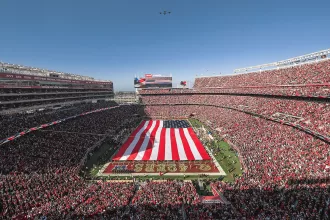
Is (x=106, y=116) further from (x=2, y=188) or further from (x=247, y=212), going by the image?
(x=247, y=212)

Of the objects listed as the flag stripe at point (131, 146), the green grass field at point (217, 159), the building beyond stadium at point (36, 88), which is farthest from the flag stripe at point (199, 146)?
the building beyond stadium at point (36, 88)

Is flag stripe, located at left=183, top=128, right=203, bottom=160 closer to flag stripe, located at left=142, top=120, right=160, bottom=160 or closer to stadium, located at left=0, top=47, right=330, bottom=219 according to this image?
stadium, located at left=0, top=47, right=330, bottom=219

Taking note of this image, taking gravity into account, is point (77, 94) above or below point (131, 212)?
above

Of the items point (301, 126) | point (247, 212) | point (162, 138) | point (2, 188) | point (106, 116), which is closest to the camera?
point (247, 212)

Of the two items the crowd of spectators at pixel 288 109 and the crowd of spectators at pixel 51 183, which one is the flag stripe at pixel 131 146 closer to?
the crowd of spectators at pixel 51 183

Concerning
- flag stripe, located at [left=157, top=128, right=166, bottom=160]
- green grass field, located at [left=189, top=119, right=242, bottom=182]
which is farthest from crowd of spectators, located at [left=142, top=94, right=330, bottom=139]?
flag stripe, located at [left=157, top=128, right=166, bottom=160]

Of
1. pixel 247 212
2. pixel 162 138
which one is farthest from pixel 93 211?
pixel 162 138
